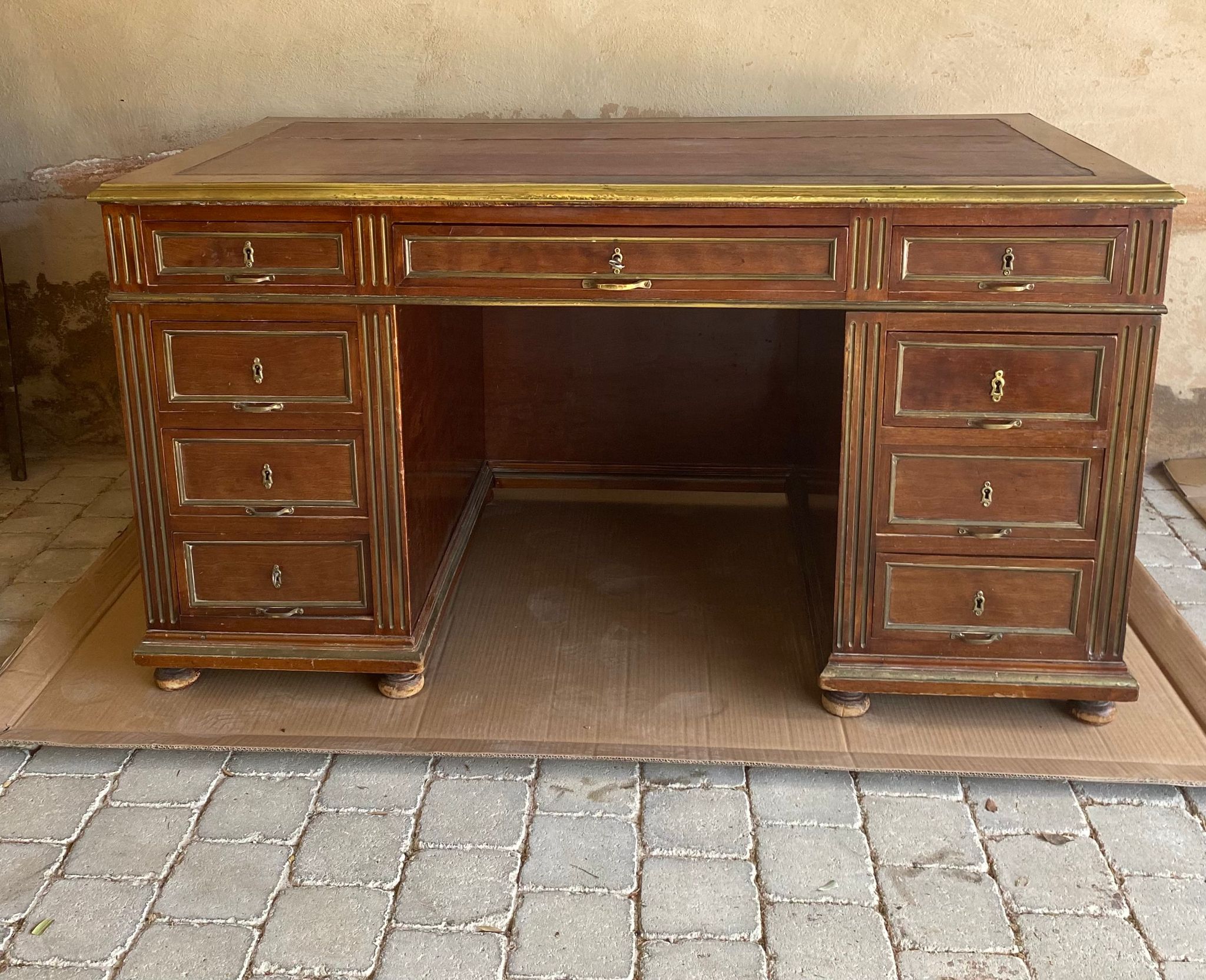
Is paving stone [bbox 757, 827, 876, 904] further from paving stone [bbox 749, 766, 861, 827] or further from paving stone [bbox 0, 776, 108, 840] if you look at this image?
paving stone [bbox 0, 776, 108, 840]

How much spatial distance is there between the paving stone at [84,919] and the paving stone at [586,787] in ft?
2.36

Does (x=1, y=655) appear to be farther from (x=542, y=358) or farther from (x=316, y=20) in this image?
(x=316, y=20)

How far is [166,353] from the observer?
7.96ft

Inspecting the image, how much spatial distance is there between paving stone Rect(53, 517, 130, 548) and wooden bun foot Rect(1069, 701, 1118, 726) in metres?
2.49

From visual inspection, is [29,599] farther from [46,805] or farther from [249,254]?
[249,254]

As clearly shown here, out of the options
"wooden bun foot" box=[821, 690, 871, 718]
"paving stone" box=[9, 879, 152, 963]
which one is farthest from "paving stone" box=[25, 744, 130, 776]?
"wooden bun foot" box=[821, 690, 871, 718]

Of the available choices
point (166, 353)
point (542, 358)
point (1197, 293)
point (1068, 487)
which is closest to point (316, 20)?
point (542, 358)

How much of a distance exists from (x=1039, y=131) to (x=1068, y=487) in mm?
963

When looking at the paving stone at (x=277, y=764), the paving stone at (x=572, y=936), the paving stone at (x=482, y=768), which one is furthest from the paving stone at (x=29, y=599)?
the paving stone at (x=572, y=936)

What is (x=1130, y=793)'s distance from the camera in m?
2.33

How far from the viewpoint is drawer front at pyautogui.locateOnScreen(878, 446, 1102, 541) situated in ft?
7.76

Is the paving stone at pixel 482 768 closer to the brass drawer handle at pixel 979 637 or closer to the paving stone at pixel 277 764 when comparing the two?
the paving stone at pixel 277 764

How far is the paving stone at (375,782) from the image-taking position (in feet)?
7.60

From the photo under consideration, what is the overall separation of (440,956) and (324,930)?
0.20 m
